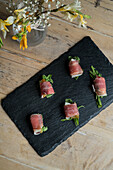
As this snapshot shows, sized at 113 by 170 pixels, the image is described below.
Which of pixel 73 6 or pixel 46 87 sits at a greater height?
pixel 73 6

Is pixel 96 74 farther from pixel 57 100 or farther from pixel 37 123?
pixel 37 123

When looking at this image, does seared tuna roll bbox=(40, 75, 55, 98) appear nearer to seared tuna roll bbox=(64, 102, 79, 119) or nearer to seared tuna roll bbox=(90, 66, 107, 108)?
seared tuna roll bbox=(64, 102, 79, 119)

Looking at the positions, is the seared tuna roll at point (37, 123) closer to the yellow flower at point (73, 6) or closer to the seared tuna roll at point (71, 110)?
the seared tuna roll at point (71, 110)

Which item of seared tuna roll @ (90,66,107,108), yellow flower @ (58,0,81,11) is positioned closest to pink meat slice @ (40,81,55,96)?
seared tuna roll @ (90,66,107,108)

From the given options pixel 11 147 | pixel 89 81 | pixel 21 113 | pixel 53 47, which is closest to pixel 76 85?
pixel 89 81

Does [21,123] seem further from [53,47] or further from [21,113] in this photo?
[53,47]

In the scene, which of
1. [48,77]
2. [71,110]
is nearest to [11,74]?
[48,77]

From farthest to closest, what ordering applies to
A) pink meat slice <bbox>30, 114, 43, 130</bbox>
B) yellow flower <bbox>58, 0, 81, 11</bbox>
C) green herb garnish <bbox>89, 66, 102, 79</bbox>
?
green herb garnish <bbox>89, 66, 102, 79</bbox>
pink meat slice <bbox>30, 114, 43, 130</bbox>
yellow flower <bbox>58, 0, 81, 11</bbox>
